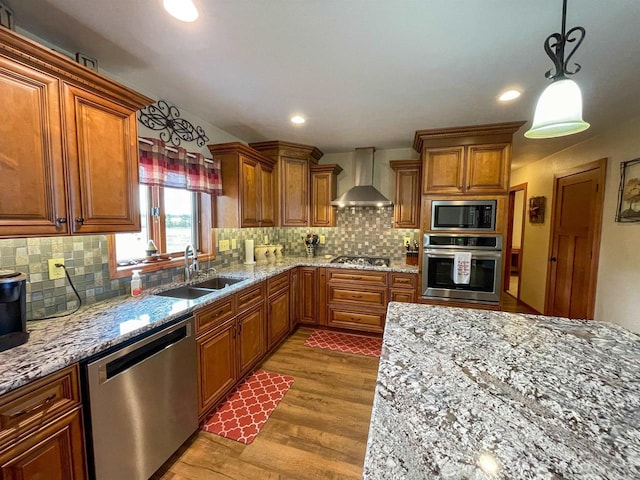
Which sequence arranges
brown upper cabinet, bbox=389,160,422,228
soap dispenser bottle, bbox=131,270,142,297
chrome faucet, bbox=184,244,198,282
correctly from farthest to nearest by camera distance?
brown upper cabinet, bbox=389,160,422,228
chrome faucet, bbox=184,244,198,282
soap dispenser bottle, bbox=131,270,142,297

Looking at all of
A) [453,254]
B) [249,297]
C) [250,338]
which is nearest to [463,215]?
[453,254]

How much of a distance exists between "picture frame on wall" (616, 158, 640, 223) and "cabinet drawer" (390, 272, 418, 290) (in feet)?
6.72

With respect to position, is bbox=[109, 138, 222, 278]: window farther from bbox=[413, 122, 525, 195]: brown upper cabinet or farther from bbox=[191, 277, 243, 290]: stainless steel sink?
bbox=[413, 122, 525, 195]: brown upper cabinet

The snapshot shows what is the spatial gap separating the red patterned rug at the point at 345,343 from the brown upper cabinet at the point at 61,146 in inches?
91.3

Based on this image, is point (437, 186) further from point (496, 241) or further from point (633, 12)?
point (633, 12)

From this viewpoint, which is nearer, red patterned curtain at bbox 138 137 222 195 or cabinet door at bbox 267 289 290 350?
red patterned curtain at bbox 138 137 222 195

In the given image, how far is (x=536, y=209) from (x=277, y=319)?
431 centimetres

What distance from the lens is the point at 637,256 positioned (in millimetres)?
2473

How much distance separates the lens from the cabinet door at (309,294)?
3453mm

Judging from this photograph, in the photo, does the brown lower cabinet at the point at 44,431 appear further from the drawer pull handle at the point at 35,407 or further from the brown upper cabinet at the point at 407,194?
the brown upper cabinet at the point at 407,194

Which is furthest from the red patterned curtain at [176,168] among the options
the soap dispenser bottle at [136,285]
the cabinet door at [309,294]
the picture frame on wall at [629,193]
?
the picture frame on wall at [629,193]

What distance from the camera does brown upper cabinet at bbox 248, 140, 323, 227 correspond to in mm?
3412

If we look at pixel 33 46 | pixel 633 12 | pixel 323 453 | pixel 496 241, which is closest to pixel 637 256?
pixel 496 241

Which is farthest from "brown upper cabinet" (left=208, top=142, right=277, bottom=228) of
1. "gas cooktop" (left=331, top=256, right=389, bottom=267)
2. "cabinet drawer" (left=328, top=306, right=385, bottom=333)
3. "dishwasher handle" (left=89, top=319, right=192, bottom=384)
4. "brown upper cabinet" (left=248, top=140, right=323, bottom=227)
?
"cabinet drawer" (left=328, top=306, right=385, bottom=333)
